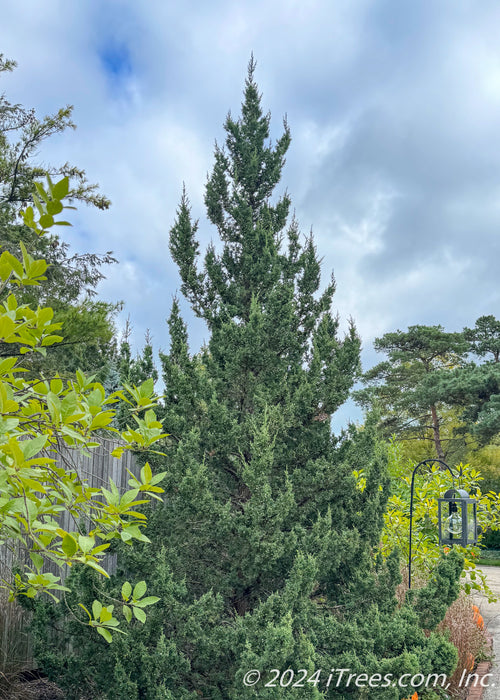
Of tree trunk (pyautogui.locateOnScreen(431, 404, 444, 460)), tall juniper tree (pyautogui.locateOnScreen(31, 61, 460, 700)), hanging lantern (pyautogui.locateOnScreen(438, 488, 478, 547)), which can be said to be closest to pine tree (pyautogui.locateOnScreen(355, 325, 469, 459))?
tree trunk (pyautogui.locateOnScreen(431, 404, 444, 460))

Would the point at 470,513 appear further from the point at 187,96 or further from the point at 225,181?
the point at 187,96

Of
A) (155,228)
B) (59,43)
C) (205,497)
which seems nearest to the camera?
(205,497)

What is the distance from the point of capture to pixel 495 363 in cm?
2095

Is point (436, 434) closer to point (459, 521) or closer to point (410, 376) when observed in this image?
point (410, 376)

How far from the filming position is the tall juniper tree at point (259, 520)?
10.3 ft

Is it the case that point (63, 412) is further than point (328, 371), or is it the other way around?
point (328, 371)

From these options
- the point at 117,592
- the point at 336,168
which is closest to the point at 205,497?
the point at 117,592

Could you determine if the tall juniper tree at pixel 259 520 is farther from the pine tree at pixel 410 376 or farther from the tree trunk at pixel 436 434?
the tree trunk at pixel 436 434

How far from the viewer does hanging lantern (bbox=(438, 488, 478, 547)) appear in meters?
4.94

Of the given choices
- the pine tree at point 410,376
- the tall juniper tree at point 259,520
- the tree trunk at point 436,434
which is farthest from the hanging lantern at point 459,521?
the tree trunk at point 436,434

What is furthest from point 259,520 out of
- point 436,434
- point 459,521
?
point 436,434

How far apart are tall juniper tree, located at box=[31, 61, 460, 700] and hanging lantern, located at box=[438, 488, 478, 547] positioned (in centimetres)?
103

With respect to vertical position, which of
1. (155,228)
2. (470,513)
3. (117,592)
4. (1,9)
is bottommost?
(117,592)

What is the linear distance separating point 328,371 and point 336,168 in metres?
6.29
